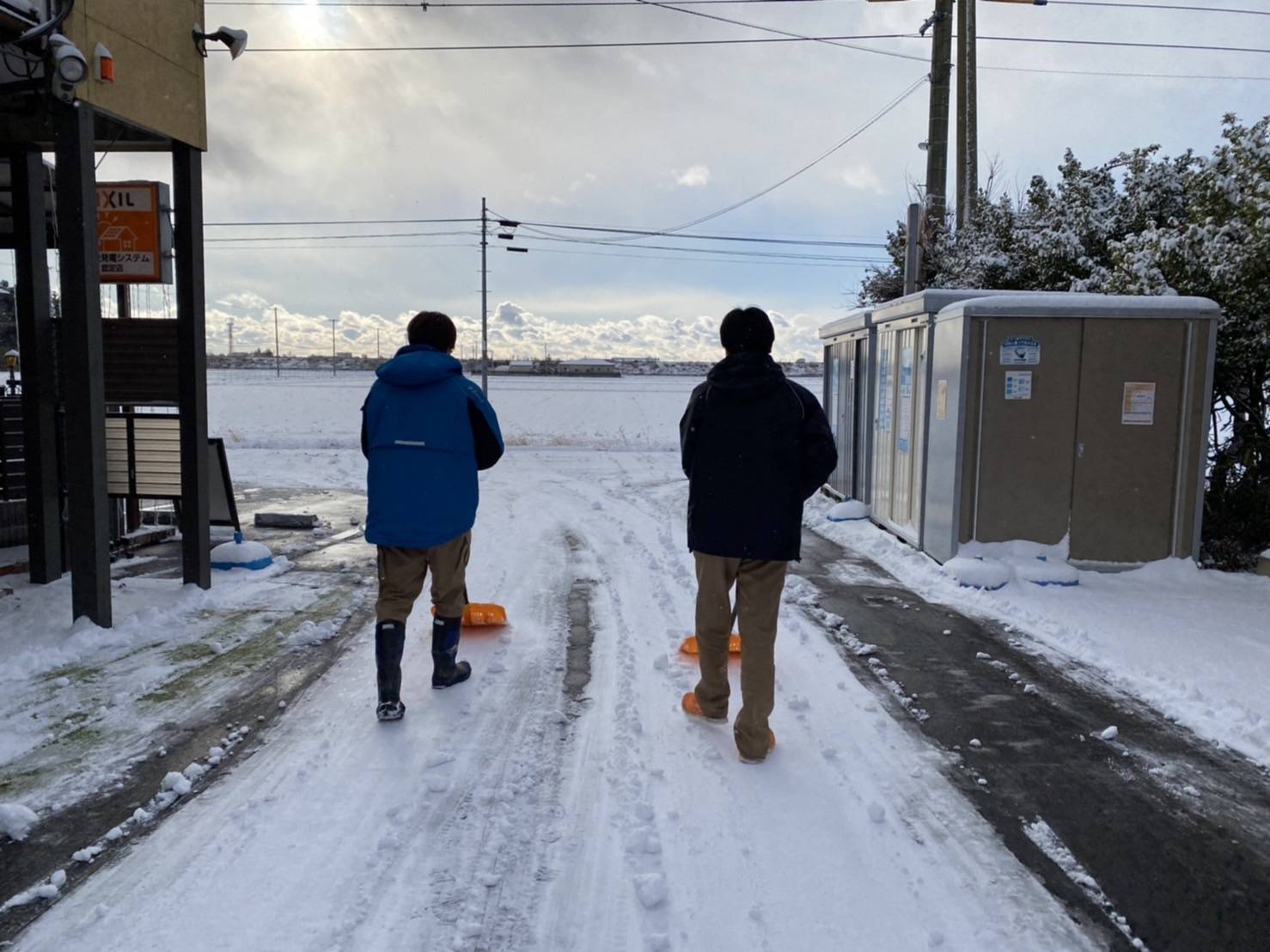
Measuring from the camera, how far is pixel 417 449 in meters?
4.06

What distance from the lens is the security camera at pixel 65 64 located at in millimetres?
4816

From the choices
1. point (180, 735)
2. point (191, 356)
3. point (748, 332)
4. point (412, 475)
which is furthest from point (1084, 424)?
point (191, 356)

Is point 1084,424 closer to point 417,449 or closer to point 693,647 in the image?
point 693,647

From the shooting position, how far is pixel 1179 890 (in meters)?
2.83

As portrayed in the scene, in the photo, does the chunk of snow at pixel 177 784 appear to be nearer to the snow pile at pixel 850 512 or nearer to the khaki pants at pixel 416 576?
the khaki pants at pixel 416 576

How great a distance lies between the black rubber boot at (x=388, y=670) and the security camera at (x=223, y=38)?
16.3 feet

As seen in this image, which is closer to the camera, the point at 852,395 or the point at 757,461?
the point at 757,461

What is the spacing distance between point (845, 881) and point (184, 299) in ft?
20.2

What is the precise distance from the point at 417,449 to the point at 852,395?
8457mm

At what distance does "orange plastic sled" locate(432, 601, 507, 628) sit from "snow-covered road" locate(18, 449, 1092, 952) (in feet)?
2.59

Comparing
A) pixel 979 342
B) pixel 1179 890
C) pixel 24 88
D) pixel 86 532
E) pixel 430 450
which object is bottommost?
pixel 1179 890

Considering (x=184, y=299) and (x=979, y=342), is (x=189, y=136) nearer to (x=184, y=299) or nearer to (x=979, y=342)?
(x=184, y=299)

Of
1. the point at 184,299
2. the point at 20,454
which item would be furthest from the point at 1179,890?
the point at 20,454

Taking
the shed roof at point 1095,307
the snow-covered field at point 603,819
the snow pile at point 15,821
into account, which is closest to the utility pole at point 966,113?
the shed roof at point 1095,307
